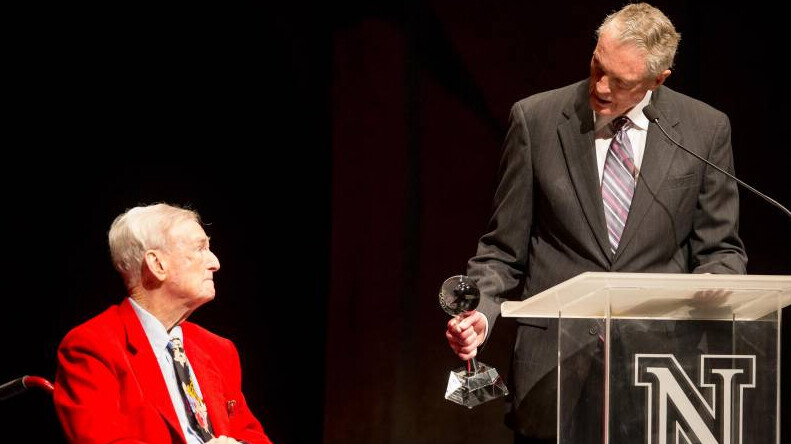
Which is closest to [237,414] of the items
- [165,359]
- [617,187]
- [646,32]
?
[165,359]

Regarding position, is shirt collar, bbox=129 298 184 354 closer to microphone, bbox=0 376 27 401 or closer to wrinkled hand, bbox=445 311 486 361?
microphone, bbox=0 376 27 401

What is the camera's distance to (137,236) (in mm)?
2539

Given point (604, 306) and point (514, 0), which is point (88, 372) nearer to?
point (604, 306)

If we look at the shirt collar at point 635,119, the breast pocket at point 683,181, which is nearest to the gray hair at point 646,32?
the shirt collar at point 635,119

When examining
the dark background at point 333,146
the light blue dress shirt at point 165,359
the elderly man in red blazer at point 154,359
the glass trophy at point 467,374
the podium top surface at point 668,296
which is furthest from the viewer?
the dark background at point 333,146

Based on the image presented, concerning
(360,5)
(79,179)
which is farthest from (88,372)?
(360,5)

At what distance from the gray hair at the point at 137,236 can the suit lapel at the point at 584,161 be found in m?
1.00

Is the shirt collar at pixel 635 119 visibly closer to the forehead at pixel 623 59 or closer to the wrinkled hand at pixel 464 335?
the forehead at pixel 623 59

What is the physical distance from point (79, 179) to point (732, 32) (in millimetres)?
2530

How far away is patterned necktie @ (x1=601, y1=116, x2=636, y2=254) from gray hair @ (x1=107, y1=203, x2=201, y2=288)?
1081mm

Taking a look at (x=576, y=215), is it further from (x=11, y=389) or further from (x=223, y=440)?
(x=11, y=389)

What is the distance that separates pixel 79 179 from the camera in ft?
12.5

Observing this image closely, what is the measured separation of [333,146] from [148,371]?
1.59 metres

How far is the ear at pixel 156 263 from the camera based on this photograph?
251 cm
